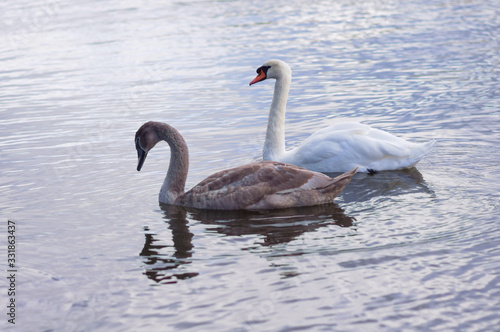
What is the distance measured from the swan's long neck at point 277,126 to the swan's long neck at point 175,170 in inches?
66.6

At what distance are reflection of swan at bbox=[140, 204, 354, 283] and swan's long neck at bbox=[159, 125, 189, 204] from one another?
0.16 m

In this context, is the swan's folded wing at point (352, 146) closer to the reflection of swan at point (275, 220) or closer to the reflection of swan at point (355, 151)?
the reflection of swan at point (355, 151)

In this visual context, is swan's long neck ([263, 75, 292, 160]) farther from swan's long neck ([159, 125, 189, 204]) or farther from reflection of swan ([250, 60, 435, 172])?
swan's long neck ([159, 125, 189, 204])

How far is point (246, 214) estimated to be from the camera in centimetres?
811

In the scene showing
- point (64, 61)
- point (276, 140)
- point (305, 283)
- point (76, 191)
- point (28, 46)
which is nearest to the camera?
point (305, 283)

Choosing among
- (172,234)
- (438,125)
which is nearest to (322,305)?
(172,234)

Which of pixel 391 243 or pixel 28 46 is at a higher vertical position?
pixel 28 46

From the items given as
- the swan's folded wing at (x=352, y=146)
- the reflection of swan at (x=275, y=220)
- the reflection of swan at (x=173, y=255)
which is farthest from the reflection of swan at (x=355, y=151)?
the reflection of swan at (x=173, y=255)

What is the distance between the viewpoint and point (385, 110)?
1265 cm

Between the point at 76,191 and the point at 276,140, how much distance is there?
277 centimetres

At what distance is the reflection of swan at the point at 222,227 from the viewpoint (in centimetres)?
668

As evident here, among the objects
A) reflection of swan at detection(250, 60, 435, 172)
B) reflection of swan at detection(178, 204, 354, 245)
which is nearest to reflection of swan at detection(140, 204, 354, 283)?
reflection of swan at detection(178, 204, 354, 245)

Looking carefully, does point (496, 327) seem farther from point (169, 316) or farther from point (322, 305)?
point (169, 316)

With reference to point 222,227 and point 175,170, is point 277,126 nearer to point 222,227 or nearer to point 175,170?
point 175,170
